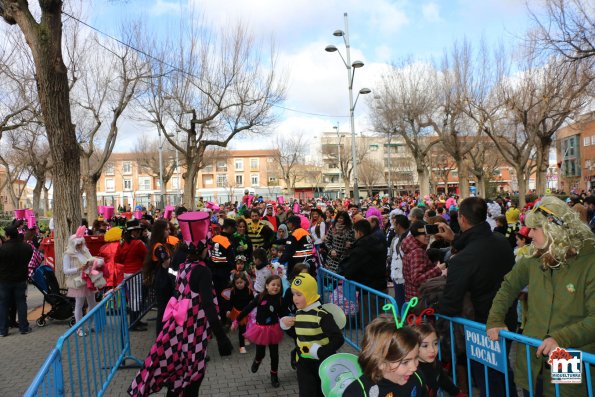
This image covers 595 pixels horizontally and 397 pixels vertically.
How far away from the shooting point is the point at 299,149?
63.5 metres

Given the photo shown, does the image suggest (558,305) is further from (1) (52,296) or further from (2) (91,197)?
(2) (91,197)

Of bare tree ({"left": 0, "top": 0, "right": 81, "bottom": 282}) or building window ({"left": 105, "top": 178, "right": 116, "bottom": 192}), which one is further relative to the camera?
building window ({"left": 105, "top": 178, "right": 116, "bottom": 192})

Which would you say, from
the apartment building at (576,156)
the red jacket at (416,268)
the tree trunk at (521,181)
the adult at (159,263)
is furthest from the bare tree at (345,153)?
the red jacket at (416,268)

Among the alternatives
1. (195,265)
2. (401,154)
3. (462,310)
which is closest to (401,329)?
(462,310)

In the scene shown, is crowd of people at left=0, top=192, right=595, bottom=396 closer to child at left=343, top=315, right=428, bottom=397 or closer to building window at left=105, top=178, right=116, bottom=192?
child at left=343, top=315, right=428, bottom=397

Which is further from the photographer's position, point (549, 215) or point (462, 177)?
point (462, 177)

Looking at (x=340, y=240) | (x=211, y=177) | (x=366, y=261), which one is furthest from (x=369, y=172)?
(x=366, y=261)

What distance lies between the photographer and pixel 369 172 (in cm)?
6869

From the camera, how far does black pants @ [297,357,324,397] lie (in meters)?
3.83

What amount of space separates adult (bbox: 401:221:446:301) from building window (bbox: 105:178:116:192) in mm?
85282

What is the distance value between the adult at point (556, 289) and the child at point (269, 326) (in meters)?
2.72

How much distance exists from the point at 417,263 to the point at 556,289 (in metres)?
2.65

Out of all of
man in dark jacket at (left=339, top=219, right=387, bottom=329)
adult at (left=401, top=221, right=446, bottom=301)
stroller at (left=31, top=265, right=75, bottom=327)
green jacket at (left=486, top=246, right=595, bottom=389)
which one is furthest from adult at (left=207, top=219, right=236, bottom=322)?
green jacket at (left=486, top=246, right=595, bottom=389)

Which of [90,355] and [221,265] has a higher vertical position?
[221,265]
